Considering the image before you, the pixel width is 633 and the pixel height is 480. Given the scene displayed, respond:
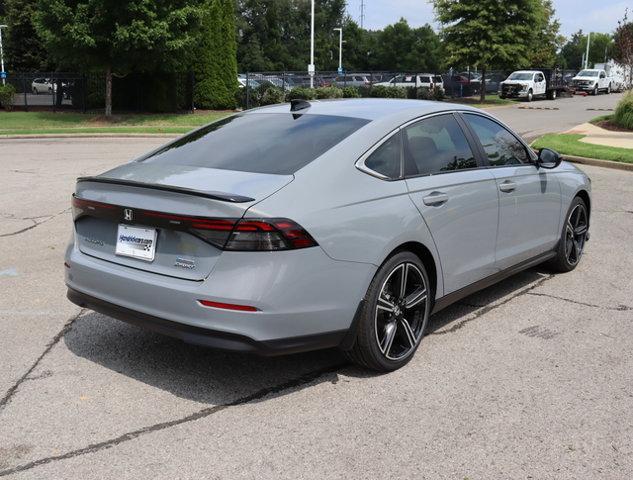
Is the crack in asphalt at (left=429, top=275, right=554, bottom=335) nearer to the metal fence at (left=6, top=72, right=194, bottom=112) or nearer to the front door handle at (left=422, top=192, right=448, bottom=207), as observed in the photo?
the front door handle at (left=422, top=192, right=448, bottom=207)

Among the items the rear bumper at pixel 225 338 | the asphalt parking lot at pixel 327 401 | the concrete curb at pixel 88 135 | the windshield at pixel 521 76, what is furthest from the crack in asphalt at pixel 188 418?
the windshield at pixel 521 76

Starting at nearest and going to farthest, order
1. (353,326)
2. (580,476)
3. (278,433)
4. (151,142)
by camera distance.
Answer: (580,476)
(278,433)
(353,326)
(151,142)

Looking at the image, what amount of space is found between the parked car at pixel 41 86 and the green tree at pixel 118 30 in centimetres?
472

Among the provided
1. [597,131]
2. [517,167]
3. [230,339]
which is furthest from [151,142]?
[230,339]

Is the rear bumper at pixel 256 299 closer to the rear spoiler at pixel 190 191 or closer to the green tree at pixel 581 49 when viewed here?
the rear spoiler at pixel 190 191

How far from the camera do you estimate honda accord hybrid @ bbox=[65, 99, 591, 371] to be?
3598 millimetres

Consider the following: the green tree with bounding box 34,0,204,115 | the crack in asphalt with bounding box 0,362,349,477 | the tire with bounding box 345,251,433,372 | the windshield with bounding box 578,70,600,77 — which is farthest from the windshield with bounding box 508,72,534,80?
the crack in asphalt with bounding box 0,362,349,477

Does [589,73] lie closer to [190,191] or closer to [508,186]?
[508,186]

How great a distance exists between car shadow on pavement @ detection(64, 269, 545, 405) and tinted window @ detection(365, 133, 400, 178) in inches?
49.1

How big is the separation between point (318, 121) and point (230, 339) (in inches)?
69.5

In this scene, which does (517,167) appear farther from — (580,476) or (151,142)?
(151,142)

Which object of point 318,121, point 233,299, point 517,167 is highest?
point 318,121

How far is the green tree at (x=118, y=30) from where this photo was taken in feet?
77.6

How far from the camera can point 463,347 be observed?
476 cm
